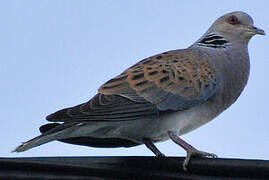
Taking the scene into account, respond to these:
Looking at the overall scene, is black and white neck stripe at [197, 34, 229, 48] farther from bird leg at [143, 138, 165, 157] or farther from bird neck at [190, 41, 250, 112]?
bird leg at [143, 138, 165, 157]

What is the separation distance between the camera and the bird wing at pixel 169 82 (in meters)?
3.95

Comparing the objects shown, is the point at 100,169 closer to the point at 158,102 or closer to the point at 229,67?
the point at 158,102

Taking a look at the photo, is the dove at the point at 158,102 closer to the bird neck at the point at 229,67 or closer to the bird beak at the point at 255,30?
the bird neck at the point at 229,67

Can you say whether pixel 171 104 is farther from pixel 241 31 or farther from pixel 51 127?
pixel 241 31

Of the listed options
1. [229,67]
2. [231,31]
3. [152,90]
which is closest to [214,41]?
[231,31]

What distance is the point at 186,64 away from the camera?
430cm

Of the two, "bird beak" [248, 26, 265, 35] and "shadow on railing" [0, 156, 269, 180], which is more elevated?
"shadow on railing" [0, 156, 269, 180]

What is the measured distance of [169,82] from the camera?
163 inches

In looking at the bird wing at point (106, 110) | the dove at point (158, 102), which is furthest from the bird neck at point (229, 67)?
the bird wing at point (106, 110)

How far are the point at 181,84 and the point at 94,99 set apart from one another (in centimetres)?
69

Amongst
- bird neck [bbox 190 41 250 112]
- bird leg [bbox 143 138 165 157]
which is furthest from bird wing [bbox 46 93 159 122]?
bird neck [bbox 190 41 250 112]

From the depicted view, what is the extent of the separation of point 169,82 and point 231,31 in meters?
1.19

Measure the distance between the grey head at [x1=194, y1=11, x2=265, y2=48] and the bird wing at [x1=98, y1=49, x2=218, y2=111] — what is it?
542mm

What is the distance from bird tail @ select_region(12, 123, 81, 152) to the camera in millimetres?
3174
